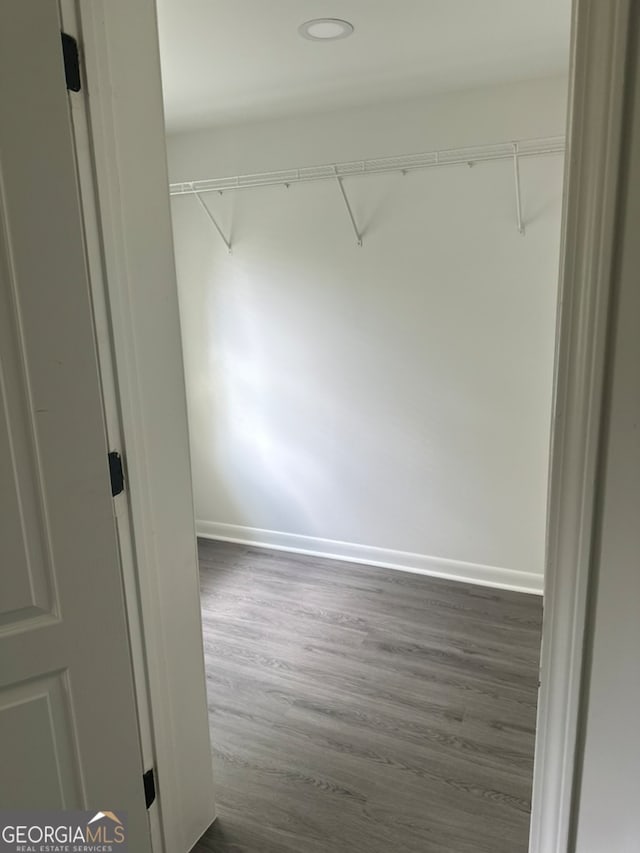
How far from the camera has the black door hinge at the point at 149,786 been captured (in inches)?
A: 59.0

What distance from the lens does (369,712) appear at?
2.23 m

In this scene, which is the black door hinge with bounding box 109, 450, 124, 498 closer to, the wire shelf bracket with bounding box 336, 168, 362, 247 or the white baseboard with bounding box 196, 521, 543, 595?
the wire shelf bracket with bounding box 336, 168, 362, 247

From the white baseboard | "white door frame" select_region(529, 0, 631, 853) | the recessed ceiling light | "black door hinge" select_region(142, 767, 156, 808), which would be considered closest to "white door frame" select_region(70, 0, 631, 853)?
"white door frame" select_region(529, 0, 631, 853)

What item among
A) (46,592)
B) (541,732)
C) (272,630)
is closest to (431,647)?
(272,630)

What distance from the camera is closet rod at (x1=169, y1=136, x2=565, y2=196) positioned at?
2648 mm

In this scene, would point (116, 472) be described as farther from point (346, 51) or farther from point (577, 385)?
point (346, 51)

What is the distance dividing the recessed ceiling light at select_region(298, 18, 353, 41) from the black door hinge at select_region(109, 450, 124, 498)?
158cm

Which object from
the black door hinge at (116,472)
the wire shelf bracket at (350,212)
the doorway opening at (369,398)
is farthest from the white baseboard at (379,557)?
the black door hinge at (116,472)

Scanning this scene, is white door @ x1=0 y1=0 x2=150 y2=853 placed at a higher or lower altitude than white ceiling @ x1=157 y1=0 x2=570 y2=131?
lower

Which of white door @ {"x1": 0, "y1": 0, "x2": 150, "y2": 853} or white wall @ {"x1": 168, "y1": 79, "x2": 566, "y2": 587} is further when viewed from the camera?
white wall @ {"x1": 168, "y1": 79, "x2": 566, "y2": 587}

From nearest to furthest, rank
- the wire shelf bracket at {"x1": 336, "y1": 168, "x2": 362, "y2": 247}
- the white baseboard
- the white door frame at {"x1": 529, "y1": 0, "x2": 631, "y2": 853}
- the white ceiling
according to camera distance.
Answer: the white door frame at {"x1": 529, "y1": 0, "x2": 631, "y2": 853}, the white ceiling, the wire shelf bracket at {"x1": 336, "y1": 168, "x2": 362, "y2": 247}, the white baseboard

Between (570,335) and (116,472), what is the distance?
994mm

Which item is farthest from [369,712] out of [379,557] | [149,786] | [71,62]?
[71,62]

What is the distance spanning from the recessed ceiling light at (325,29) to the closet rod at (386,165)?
2.89ft
